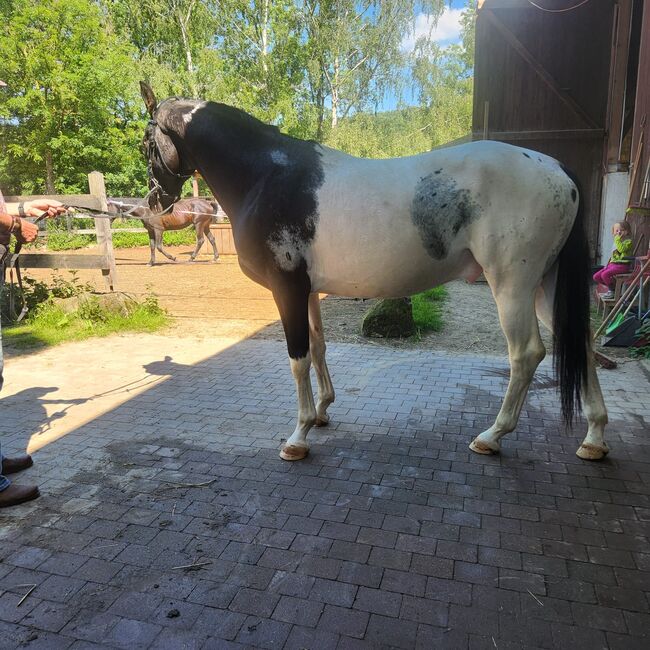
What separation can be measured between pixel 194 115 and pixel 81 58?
20.6 metres

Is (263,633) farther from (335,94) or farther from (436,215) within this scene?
(335,94)

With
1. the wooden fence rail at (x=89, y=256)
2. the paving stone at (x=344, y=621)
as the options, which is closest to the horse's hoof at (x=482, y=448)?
the paving stone at (x=344, y=621)

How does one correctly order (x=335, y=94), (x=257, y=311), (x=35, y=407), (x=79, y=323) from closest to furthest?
(x=35, y=407), (x=79, y=323), (x=257, y=311), (x=335, y=94)

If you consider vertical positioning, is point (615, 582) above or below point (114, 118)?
below

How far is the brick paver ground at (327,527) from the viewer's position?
1.85 m

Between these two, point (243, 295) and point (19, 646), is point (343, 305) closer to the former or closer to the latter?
point (243, 295)

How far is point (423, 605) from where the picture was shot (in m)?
1.92

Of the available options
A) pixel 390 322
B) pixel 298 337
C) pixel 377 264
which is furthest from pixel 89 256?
pixel 377 264

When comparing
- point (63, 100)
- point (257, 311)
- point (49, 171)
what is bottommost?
point (257, 311)

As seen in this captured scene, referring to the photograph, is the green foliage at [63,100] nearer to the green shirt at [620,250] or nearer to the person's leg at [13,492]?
the green shirt at [620,250]

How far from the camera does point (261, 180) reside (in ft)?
9.95

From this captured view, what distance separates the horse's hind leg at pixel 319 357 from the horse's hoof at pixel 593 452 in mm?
1687

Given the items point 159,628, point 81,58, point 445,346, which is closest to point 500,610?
point 159,628

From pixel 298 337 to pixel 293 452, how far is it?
731mm
